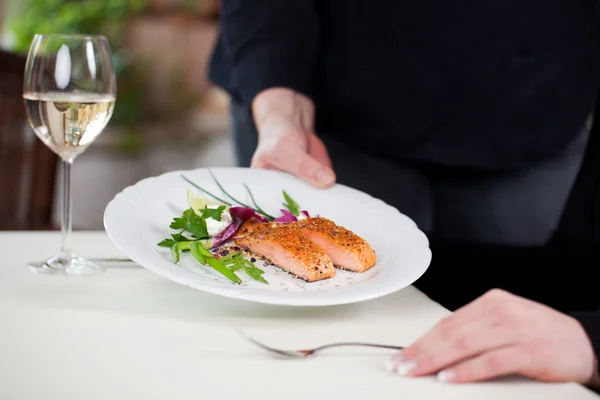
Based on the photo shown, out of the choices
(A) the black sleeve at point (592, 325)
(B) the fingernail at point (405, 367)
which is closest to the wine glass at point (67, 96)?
(B) the fingernail at point (405, 367)

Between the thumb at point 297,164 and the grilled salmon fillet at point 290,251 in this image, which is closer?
the grilled salmon fillet at point 290,251

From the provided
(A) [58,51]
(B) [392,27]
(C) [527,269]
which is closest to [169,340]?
(A) [58,51]

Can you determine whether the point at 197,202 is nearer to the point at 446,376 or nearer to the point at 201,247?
the point at 201,247

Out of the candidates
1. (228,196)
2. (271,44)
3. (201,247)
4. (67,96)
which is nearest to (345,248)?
(201,247)

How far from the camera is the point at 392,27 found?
5.75ft

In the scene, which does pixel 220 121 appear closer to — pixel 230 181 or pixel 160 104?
pixel 160 104

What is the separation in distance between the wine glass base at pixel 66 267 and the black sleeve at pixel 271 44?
0.73 meters

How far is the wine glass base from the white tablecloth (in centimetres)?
2

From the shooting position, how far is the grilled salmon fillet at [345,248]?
97cm

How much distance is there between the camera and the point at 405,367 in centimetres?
73

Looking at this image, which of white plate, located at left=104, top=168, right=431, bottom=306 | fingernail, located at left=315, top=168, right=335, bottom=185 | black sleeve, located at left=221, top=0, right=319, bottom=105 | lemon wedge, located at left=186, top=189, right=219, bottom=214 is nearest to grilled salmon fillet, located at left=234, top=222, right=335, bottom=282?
white plate, located at left=104, top=168, right=431, bottom=306

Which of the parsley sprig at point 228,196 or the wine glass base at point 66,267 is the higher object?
the parsley sprig at point 228,196

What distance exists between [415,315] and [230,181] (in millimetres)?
422

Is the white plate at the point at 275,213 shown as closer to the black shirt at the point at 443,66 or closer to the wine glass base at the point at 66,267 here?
the wine glass base at the point at 66,267
